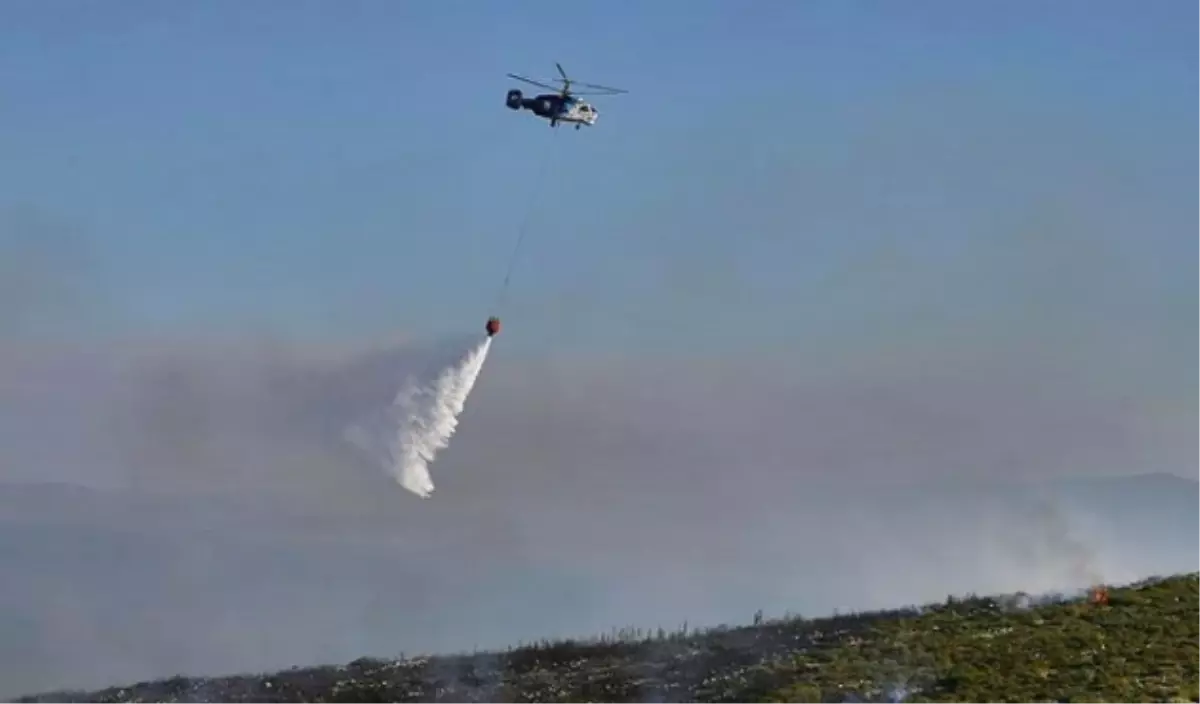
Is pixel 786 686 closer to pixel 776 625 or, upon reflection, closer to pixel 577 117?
pixel 776 625

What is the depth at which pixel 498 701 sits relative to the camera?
4597 cm

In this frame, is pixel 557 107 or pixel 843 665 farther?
pixel 557 107

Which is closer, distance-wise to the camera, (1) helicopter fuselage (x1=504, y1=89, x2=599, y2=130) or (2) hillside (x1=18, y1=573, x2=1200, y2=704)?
(2) hillside (x1=18, y1=573, x2=1200, y2=704)

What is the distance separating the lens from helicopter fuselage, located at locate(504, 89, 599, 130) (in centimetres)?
6531

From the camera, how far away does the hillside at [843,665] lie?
4225 centimetres

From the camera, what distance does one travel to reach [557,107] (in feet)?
214

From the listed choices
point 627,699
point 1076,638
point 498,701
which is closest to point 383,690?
point 498,701

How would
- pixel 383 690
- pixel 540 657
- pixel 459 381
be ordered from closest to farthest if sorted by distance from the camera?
pixel 383 690 → pixel 540 657 → pixel 459 381

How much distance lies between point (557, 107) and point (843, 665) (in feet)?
93.1

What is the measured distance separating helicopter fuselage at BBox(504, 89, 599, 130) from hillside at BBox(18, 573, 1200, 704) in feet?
69.7

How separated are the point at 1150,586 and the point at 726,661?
621 inches

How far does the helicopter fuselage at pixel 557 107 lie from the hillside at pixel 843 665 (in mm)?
21245

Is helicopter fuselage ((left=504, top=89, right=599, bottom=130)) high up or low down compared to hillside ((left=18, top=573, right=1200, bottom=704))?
up

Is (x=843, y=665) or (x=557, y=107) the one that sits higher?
(x=557, y=107)
